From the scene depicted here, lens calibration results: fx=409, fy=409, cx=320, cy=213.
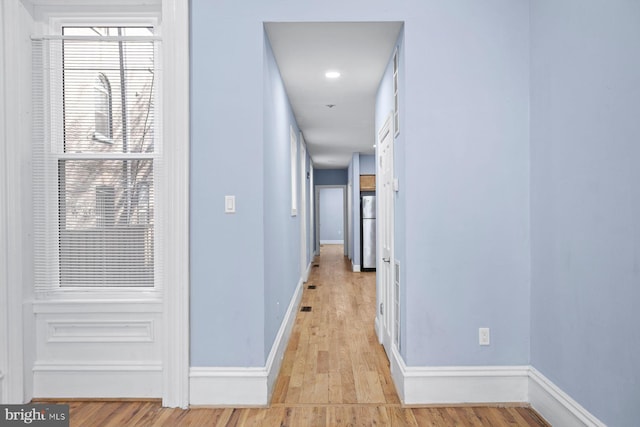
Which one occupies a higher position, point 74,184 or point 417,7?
point 417,7

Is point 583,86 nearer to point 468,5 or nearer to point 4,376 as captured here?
point 468,5

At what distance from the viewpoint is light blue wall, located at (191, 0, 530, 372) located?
2508 mm

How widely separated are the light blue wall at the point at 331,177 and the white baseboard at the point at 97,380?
8717 mm

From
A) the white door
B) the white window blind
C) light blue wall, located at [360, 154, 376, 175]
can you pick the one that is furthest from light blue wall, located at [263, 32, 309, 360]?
light blue wall, located at [360, 154, 376, 175]

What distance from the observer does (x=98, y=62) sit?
2637 millimetres

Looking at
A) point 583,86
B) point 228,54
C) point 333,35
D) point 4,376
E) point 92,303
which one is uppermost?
point 333,35

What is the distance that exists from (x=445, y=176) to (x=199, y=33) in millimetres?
1746

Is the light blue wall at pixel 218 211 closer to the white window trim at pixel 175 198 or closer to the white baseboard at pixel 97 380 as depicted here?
the white window trim at pixel 175 198

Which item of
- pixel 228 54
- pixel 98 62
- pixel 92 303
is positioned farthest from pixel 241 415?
pixel 98 62

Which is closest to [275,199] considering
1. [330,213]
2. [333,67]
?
[333,67]

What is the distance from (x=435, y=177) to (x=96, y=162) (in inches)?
85.4

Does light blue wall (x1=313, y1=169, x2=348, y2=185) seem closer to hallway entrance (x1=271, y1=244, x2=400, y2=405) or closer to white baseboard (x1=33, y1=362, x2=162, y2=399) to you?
hallway entrance (x1=271, y1=244, x2=400, y2=405)

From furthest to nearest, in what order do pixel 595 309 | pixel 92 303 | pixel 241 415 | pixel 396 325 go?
pixel 396 325 → pixel 92 303 → pixel 241 415 → pixel 595 309

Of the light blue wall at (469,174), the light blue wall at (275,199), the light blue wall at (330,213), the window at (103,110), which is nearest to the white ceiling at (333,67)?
the light blue wall at (275,199)
